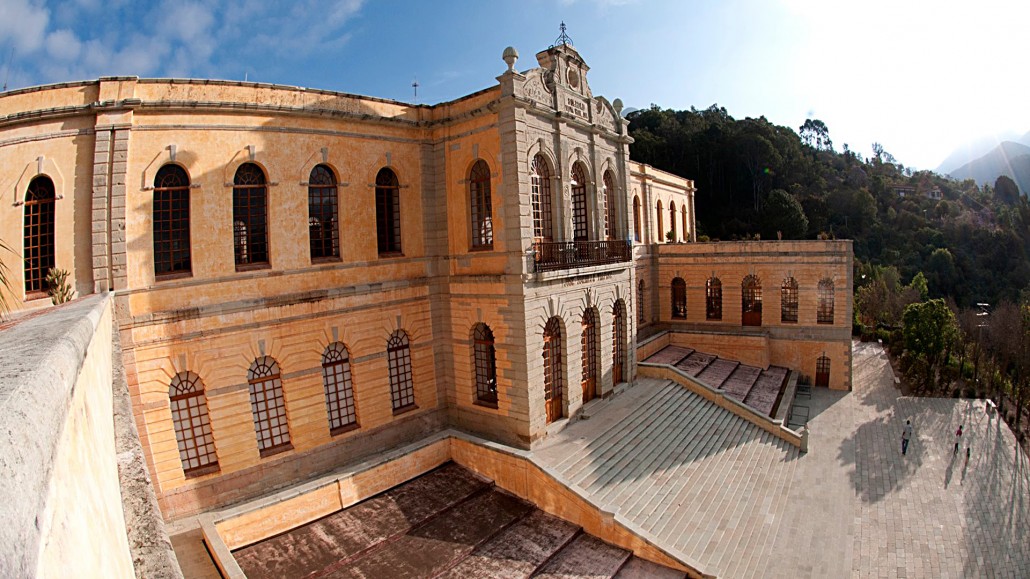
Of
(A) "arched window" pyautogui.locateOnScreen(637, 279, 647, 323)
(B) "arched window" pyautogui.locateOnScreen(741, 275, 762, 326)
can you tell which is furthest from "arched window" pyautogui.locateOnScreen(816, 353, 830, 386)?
(A) "arched window" pyautogui.locateOnScreen(637, 279, 647, 323)

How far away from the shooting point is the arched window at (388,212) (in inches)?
630

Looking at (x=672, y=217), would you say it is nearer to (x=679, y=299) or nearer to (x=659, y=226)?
(x=659, y=226)

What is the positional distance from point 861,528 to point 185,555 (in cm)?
1641

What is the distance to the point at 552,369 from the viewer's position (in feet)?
53.7

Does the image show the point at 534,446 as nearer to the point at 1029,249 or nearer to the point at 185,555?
the point at 185,555

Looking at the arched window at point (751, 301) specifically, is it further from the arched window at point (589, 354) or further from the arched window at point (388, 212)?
the arched window at point (388, 212)

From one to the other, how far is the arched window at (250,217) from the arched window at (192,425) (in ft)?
9.88

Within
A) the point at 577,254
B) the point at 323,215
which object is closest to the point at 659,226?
the point at 577,254

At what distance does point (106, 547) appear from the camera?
258 cm

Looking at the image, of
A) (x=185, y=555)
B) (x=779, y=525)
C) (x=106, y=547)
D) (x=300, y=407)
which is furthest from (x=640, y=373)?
(x=106, y=547)

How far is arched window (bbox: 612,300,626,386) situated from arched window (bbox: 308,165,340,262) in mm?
10066

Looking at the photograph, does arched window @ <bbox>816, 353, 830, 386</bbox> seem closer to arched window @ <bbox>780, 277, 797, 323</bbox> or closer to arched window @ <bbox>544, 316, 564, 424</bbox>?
arched window @ <bbox>780, 277, 797, 323</bbox>

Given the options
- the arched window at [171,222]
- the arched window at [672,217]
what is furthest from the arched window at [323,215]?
the arched window at [672,217]

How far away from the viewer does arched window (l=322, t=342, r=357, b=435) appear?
14.6m
